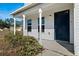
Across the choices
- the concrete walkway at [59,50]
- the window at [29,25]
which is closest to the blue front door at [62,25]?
the concrete walkway at [59,50]

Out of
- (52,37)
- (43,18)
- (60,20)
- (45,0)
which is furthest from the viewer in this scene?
(43,18)

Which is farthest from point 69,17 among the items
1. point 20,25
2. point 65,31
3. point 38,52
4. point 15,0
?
point 20,25

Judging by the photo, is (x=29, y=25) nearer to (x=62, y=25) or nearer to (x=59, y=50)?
(x=62, y=25)

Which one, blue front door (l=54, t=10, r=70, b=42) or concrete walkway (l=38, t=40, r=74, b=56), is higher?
blue front door (l=54, t=10, r=70, b=42)

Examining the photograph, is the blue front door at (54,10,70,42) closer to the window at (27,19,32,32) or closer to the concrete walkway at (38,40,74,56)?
the concrete walkway at (38,40,74,56)

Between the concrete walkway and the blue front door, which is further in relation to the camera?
the blue front door

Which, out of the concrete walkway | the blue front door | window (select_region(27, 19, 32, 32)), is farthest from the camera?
window (select_region(27, 19, 32, 32))

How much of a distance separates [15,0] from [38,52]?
2.81 metres

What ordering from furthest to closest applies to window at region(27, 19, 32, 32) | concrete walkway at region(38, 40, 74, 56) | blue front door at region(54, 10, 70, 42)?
window at region(27, 19, 32, 32), blue front door at region(54, 10, 70, 42), concrete walkway at region(38, 40, 74, 56)

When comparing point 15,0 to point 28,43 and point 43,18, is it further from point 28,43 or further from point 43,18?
point 43,18

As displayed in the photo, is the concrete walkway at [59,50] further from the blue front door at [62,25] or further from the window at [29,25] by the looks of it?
the window at [29,25]

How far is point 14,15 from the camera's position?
20.9 meters

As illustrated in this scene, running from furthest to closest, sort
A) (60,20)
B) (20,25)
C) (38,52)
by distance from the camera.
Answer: (20,25) → (60,20) → (38,52)

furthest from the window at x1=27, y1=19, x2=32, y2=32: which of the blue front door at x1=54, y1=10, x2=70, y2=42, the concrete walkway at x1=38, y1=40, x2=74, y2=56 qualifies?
the concrete walkway at x1=38, y1=40, x2=74, y2=56
